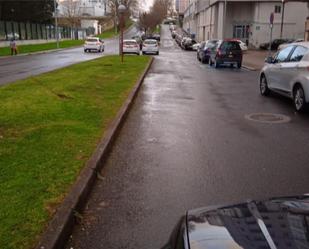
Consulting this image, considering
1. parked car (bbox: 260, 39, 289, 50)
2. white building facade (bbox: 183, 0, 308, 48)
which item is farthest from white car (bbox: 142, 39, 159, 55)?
white building facade (bbox: 183, 0, 308, 48)

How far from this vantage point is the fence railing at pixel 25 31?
5678 centimetres

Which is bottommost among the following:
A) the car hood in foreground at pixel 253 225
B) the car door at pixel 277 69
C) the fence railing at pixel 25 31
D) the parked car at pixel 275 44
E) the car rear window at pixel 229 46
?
the parked car at pixel 275 44

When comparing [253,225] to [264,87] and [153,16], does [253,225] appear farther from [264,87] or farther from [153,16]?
[153,16]

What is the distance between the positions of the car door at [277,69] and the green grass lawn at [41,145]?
13.6 feet

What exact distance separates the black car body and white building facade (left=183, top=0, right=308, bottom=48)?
192 ft

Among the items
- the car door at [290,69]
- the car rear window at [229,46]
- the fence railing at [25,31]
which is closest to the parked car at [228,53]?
the car rear window at [229,46]

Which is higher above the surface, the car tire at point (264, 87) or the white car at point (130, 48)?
the car tire at point (264, 87)

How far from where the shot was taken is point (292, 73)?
11.6 m

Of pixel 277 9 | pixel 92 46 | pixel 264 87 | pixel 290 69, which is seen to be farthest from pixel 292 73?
pixel 277 9

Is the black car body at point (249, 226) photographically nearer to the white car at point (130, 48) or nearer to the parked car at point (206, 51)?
the parked car at point (206, 51)

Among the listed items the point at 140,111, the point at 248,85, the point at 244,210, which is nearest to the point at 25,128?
the point at 140,111

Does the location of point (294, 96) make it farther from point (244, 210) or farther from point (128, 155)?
point (244, 210)

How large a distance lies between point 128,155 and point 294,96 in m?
5.93

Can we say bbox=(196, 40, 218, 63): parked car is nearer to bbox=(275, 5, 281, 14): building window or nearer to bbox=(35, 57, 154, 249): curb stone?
bbox=(35, 57, 154, 249): curb stone
